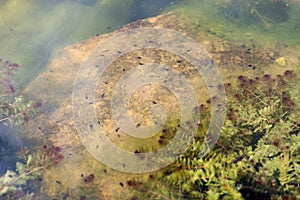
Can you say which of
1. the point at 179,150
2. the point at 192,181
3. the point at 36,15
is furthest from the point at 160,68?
the point at 36,15

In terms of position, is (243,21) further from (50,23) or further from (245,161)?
(50,23)

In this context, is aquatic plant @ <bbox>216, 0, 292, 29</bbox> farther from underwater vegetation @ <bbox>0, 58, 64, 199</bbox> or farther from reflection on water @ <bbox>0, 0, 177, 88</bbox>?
underwater vegetation @ <bbox>0, 58, 64, 199</bbox>

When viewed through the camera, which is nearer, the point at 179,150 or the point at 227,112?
the point at 179,150

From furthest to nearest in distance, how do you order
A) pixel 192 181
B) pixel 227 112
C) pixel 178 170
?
pixel 227 112
pixel 178 170
pixel 192 181

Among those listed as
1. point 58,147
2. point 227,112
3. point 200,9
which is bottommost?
point 58,147

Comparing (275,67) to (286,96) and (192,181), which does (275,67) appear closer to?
(286,96)

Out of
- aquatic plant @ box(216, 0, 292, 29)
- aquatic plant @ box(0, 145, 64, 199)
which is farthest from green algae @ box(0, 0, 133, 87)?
aquatic plant @ box(216, 0, 292, 29)

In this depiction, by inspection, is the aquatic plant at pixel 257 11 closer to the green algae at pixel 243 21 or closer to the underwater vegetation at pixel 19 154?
the green algae at pixel 243 21
